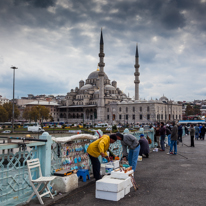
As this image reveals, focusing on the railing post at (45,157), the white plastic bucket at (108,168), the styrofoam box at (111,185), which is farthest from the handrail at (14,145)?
the white plastic bucket at (108,168)

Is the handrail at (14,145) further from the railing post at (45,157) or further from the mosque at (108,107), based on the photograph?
the mosque at (108,107)

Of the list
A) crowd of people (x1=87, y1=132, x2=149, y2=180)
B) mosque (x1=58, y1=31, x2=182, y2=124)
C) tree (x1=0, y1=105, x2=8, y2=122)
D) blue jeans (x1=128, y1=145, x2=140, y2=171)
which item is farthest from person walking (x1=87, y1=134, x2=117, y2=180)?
tree (x1=0, y1=105, x2=8, y2=122)

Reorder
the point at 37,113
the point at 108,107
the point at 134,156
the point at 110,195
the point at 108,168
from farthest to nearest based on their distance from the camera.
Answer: the point at 108,107 < the point at 37,113 < the point at 108,168 < the point at 134,156 < the point at 110,195

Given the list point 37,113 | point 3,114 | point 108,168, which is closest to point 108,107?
point 37,113

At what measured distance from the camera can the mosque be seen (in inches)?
2008

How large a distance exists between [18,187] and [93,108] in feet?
189

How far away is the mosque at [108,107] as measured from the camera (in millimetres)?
51000

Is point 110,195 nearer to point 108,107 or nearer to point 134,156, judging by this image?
point 134,156

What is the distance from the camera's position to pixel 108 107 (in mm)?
57562

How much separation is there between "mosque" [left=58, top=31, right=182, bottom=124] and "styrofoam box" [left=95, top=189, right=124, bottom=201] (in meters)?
35.2

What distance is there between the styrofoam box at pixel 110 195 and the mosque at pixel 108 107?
35208 mm

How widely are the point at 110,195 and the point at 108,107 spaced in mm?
53149

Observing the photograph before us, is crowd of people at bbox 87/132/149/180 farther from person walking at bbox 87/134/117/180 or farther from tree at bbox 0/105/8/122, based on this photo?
tree at bbox 0/105/8/122

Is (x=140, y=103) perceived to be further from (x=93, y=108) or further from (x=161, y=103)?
(x=93, y=108)
